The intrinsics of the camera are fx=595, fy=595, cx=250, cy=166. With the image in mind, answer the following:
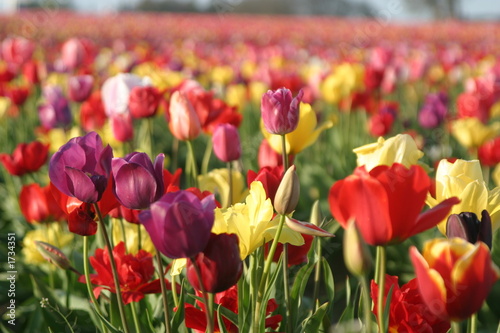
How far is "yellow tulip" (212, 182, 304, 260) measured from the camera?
93 cm

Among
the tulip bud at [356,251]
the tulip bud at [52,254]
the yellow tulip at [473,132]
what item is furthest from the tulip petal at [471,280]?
the yellow tulip at [473,132]

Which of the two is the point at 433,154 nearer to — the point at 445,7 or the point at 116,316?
the point at 116,316

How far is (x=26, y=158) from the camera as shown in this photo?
2.04m

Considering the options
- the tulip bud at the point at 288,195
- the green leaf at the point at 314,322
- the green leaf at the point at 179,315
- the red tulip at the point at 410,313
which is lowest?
the green leaf at the point at 314,322

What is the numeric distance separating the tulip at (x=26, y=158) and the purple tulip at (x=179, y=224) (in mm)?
1410

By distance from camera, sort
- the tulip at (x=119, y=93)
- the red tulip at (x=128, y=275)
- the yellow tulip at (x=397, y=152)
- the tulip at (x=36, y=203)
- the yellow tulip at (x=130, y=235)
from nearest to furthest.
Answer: the yellow tulip at (x=397, y=152) < the red tulip at (x=128, y=275) < the yellow tulip at (x=130, y=235) < the tulip at (x=36, y=203) < the tulip at (x=119, y=93)

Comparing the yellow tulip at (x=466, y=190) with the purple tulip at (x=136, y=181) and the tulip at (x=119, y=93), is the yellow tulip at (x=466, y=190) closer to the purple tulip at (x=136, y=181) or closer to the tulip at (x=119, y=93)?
the purple tulip at (x=136, y=181)

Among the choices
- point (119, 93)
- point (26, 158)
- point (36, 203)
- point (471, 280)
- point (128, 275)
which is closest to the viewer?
point (471, 280)

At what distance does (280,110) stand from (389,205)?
0.52 meters

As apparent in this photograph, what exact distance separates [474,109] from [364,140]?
887 mm

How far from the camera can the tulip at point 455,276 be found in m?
0.70

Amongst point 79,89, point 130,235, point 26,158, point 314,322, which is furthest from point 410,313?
point 79,89

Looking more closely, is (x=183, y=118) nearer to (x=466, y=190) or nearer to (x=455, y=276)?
(x=466, y=190)

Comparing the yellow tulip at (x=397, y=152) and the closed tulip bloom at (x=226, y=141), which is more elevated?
the yellow tulip at (x=397, y=152)
